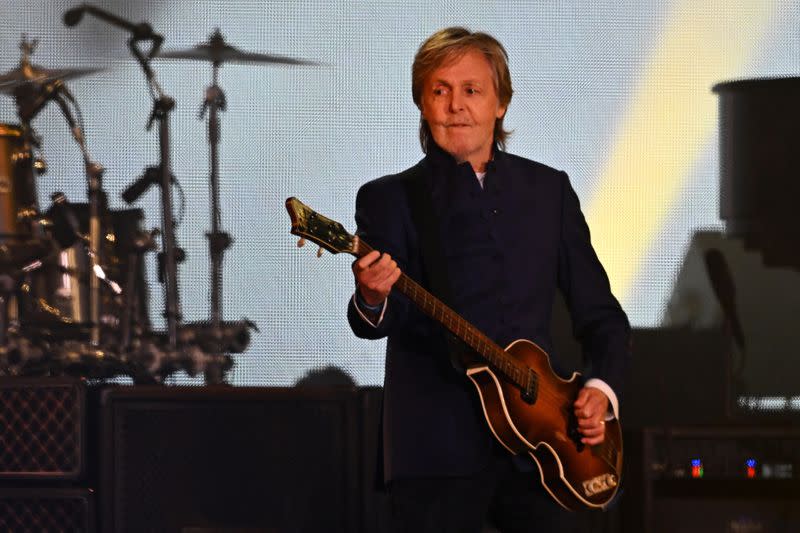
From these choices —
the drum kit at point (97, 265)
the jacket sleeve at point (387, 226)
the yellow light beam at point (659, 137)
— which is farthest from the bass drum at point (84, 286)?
the jacket sleeve at point (387, 226)

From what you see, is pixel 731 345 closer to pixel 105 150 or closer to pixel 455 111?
pixel 455 111

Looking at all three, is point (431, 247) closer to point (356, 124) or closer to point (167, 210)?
point (356, 124)

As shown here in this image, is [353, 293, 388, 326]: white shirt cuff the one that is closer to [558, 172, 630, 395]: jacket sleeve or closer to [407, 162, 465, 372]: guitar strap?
[407, 162, 465, 372]: guitar strap

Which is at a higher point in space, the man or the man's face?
the man's face

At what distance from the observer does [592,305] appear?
2451 millimetres

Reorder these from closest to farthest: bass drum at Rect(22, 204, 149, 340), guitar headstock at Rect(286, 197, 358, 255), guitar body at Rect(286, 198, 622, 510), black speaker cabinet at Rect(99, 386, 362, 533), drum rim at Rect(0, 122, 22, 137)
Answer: guitar headstock at Rect(286, 197, 358, 255) < guitar body at Rect(286, 198, 622, 510) < black speaker cabinet at Rect(99, 386, 362, 533) < bass drum at Rect(22, 204, 149, 340) < drum rim at Rect(0, 122, 22, 137)

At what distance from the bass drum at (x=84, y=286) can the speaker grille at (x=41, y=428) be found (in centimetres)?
→ 24

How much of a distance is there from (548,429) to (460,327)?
0.28 m

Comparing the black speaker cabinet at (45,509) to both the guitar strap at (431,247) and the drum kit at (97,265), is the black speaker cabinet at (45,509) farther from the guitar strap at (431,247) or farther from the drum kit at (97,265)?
the guitar strap at (431,247)

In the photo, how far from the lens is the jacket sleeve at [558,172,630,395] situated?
243cm

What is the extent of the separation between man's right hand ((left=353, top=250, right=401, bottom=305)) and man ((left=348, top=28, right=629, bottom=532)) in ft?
0.21

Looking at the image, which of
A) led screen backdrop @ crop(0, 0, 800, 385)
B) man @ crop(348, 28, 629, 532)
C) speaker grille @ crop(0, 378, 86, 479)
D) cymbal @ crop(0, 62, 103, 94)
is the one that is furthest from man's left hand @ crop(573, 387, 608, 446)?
cymbal @ crop(0, 62, 103, 94)

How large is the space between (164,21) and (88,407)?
1222 millimetres

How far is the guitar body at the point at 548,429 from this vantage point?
2.24 metres
